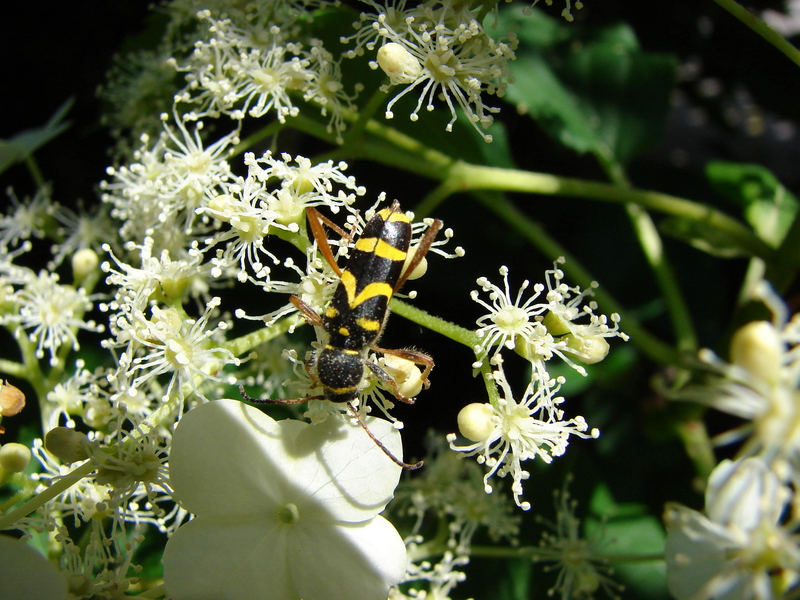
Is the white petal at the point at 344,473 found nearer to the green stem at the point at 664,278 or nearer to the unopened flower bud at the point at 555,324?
the unopened flower bud at the point at 555,324

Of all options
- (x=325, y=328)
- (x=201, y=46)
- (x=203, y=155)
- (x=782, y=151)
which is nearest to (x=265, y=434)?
(x=325, y=328)

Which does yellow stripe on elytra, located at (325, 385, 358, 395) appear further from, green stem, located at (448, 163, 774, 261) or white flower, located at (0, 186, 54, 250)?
white flower, located at (0, 186, 54, 250)

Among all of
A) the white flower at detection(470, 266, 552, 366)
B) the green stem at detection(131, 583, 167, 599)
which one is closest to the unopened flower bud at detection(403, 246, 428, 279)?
the white flower at detection(470, 266, 552, 366)

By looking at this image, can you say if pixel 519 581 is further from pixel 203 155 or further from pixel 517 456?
pixel 203 155

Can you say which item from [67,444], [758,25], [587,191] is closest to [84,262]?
[67,444]

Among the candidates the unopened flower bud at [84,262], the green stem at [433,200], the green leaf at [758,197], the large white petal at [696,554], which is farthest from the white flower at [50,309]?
the green leaf at [758,197]

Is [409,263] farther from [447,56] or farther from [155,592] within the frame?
[155,592]
